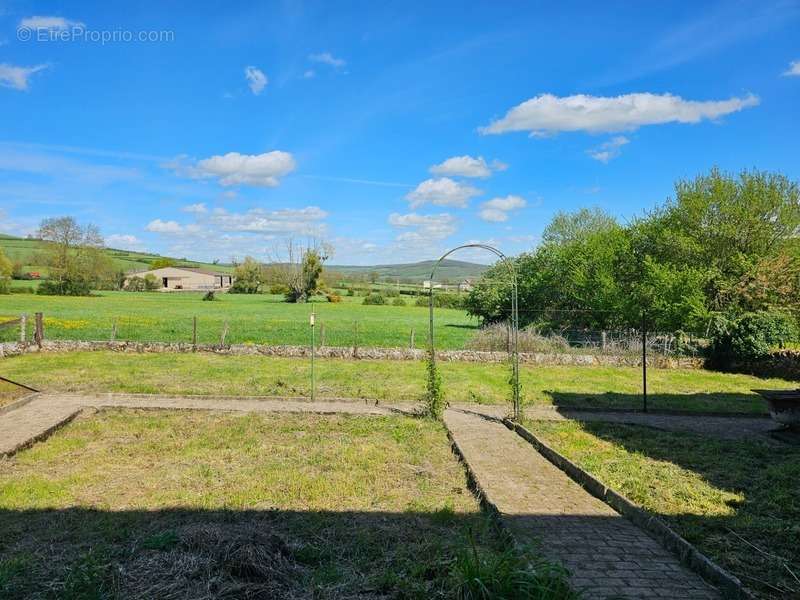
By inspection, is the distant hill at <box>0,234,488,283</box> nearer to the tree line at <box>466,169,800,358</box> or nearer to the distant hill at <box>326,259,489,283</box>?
the distant hill at <box>326,259,489,283</box>

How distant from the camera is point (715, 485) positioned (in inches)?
266

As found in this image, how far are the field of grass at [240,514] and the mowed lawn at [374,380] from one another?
12.1ft

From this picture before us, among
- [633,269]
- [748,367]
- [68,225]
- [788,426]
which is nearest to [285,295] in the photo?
[68,225]

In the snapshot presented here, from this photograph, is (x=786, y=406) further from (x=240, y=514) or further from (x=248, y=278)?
(x=248, y=278)

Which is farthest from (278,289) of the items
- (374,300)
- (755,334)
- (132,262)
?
(755,334)

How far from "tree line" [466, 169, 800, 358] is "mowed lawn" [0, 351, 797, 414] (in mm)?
2424

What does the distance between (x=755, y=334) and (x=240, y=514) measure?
61.4 ft

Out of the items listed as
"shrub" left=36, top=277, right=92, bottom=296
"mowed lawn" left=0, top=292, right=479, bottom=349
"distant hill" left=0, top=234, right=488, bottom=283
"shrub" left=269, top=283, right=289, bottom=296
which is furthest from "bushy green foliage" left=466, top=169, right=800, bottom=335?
"shrub" left=36, top=277, right=92, bottom=296

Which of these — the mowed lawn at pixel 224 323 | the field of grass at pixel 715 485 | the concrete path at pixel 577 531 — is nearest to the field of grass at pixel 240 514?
the concrete path at pixel 577 531

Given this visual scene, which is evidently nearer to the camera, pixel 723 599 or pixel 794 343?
pixel 723 599

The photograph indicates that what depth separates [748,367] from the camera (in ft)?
62.0

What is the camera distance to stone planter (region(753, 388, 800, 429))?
9461 millimetres

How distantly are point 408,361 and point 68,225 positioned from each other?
48233mm

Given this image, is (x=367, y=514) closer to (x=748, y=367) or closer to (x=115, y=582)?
(x=115, y=582)
